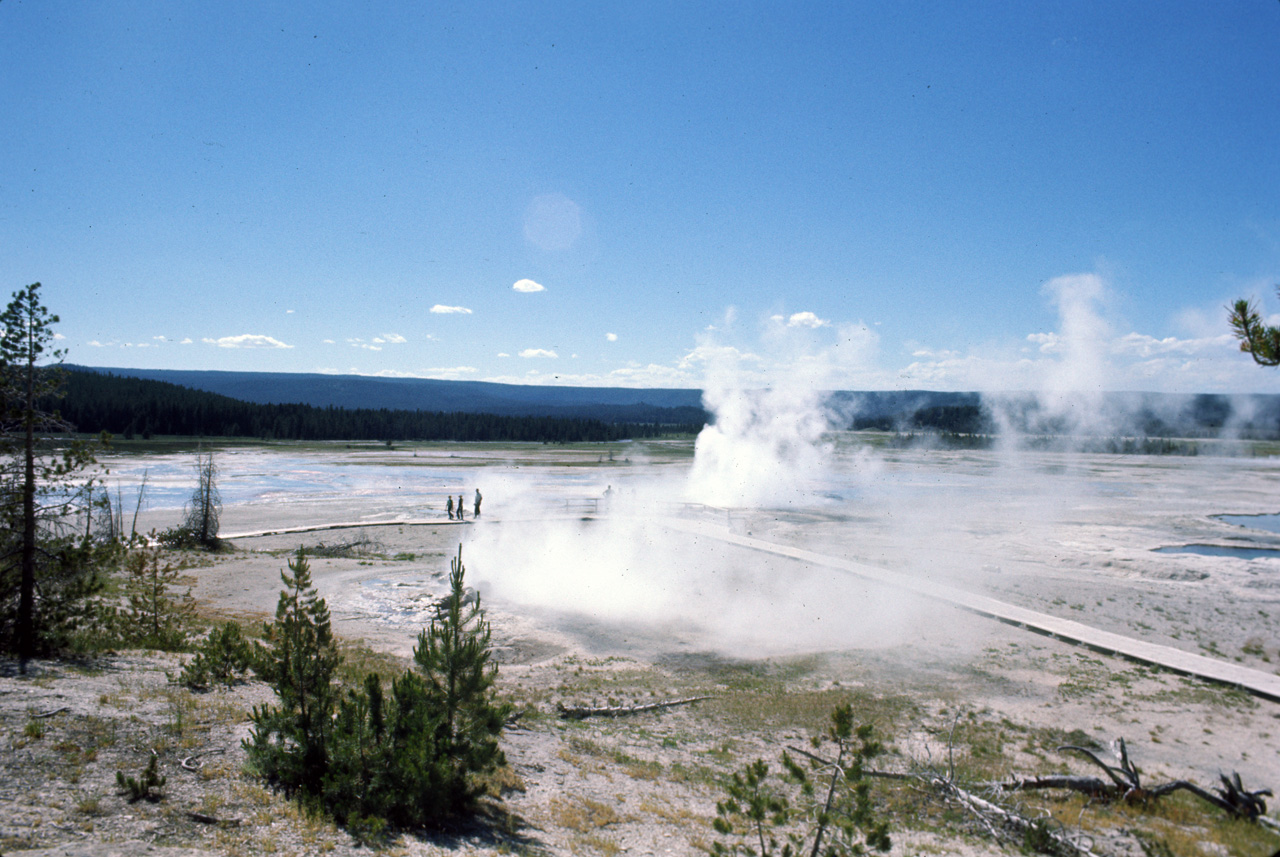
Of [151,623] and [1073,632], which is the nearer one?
[151,623]

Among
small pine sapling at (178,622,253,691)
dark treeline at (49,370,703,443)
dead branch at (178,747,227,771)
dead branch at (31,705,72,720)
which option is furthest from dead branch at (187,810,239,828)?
dark treeline at (49,370,703,443)

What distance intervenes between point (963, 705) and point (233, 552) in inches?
1293

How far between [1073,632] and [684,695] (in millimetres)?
13569

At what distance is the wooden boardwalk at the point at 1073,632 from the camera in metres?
16.7

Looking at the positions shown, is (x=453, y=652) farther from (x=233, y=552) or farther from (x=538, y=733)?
(x=233, y=552)

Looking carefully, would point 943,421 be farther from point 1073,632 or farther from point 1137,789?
point 1137,789

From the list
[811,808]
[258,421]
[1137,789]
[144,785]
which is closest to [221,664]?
[144,785]

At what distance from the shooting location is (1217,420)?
134000mm

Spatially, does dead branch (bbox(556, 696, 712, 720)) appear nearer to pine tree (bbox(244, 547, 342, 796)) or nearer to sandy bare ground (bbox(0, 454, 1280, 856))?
sandy bare ground (bbox(0, 454, 1280, 856))

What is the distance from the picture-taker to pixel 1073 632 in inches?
803

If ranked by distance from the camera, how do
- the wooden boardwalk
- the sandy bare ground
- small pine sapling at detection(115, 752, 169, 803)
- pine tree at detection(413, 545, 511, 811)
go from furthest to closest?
1. the wooden boardwalk
2. pine tree at detection(413, 545, 511, 811)
3. the sandy bare ground
4. small pine sapling at detection(115, 752, 169, 803)

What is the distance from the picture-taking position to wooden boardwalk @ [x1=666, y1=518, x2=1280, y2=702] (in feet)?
54.9

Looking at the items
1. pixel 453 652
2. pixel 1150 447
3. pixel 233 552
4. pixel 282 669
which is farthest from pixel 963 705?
pixel 1150 447

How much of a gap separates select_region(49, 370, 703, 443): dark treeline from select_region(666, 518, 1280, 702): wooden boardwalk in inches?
4414
